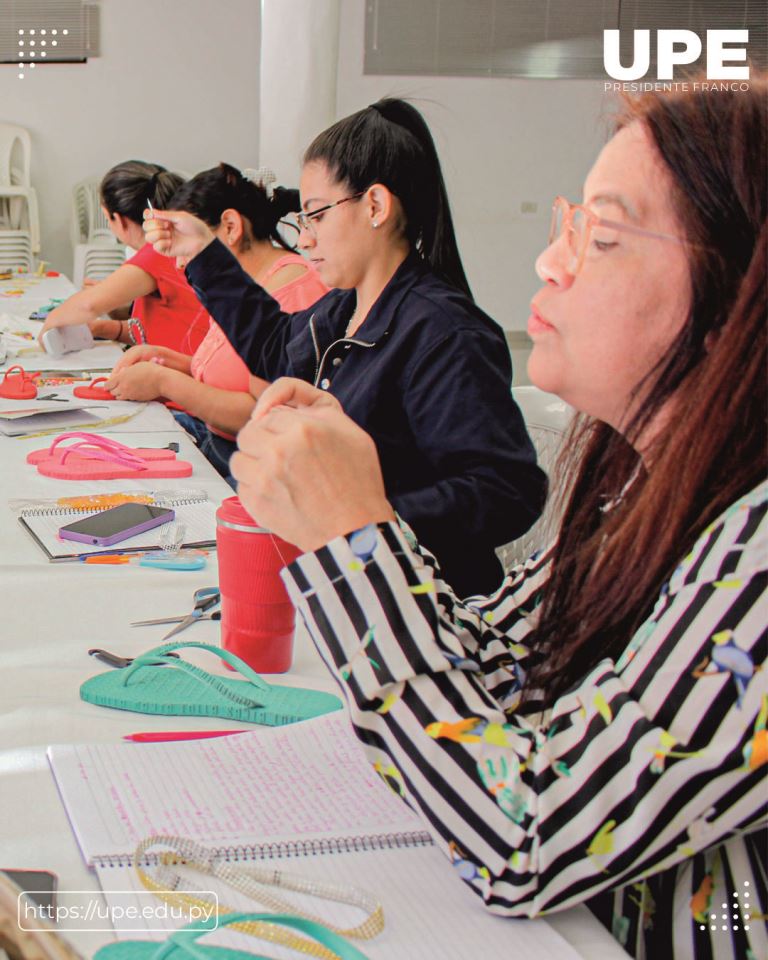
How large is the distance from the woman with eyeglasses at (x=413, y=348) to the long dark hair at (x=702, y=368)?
2.55 ft

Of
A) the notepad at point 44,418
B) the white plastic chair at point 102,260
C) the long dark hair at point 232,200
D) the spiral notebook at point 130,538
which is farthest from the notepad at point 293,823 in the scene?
the white plastic chair at point 102,260

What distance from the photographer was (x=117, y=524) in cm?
154

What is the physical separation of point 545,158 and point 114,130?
289cm

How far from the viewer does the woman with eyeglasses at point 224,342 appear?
8.34 ft

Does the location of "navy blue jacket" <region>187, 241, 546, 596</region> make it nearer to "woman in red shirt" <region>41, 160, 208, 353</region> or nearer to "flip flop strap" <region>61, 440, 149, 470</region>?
"flip flop strap" <region>61, 440, 149, 470</region>

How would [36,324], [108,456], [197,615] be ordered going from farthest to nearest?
[36,324]
[108,456]
[197,615]

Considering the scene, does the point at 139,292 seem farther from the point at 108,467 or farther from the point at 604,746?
the point at 604,746

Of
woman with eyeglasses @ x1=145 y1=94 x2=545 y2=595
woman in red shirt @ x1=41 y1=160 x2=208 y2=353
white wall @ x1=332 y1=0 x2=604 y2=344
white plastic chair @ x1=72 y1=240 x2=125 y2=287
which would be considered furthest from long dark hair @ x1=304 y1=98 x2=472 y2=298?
white wall @ x1=332 y1=0 x2=604 y2=344

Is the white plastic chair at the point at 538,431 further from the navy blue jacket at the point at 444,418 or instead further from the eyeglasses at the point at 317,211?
the eyeglasses at the point at 317,211

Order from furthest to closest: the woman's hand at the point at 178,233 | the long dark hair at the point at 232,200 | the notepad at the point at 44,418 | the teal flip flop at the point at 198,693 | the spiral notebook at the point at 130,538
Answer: the long dark hair at the point at 232,200
the woman's hand at the point at 178,233
the notepad at the point at 44,418
the spiral notebook at the point at 130,538
the teal flip flop at the point at 198,693

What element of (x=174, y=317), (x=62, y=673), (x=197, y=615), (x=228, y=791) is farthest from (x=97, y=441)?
(x=174, y=317)

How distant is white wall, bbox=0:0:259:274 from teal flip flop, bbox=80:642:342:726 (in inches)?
258

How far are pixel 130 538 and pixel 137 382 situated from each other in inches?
43.0

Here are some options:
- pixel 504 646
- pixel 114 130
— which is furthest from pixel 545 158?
pixel 504 646
